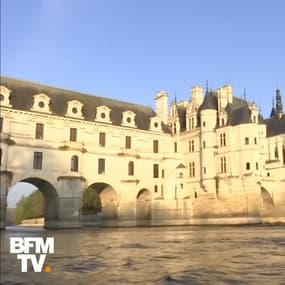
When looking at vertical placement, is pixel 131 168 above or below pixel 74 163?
below

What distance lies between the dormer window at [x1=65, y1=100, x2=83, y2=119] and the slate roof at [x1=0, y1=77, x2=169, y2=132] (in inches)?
27.6

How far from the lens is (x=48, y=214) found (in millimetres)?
41875

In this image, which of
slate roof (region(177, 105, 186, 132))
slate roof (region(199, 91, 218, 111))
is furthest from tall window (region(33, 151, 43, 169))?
slate roof (region(177, 105, 186, 132))

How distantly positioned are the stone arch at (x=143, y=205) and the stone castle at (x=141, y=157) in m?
0.13

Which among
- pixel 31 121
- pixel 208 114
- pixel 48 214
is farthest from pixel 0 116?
pixel 208 114

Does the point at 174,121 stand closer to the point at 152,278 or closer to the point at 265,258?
the point at 265,258

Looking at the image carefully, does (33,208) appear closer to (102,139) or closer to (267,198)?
(102,139)

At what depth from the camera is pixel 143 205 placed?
50.4m

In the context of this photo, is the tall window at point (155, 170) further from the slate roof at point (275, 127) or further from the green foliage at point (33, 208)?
the green foliage at point (33, 208)

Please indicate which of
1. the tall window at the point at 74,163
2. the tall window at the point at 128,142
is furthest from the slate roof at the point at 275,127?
the tall window at the point at 74,163

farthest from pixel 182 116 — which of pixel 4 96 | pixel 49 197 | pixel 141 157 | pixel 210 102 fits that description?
pixel 4 96

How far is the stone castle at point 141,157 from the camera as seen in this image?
4056cm

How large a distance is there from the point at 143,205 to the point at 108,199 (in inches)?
209

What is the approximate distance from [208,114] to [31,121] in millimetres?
24833
